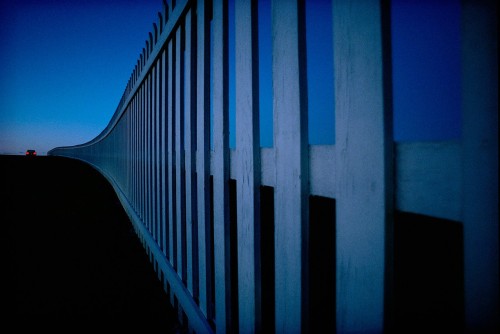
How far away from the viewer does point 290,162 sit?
835 millimetres

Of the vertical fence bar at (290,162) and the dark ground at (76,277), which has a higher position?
the vertical fence bar at (290,162)

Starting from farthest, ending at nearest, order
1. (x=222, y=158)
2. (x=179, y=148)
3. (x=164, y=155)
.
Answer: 1. (x=164, y=155)
2. (x=179, y=148)
3. (x=222, y=158)

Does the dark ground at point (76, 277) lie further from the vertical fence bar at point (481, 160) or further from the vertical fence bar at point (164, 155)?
the vertical fence bar at point (481, 160)

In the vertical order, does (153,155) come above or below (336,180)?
above

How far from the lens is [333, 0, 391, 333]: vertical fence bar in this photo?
0.59m

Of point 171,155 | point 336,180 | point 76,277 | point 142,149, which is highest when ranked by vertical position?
point 142,149

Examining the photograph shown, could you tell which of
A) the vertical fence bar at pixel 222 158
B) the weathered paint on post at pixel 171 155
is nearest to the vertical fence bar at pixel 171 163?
the weathered paint on post at pixel 171 155

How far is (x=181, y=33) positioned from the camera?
190 cm

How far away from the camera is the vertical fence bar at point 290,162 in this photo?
79cm

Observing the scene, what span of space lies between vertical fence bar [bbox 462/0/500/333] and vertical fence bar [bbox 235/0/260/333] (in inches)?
26.1

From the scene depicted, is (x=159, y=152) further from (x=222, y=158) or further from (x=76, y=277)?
(x=222, y=158)

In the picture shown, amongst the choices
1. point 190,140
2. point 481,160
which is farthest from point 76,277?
point 481,160

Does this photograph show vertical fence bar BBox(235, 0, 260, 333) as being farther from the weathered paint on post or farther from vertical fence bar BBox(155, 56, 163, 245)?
→ vertical fence bar BBox(155, 56, 163, 245)

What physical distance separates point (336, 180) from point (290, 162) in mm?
180
